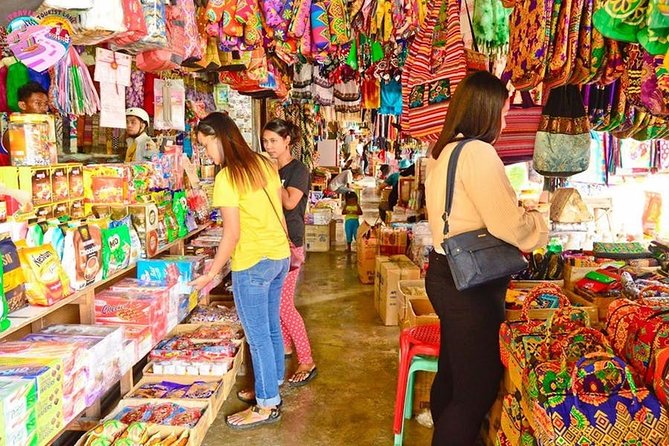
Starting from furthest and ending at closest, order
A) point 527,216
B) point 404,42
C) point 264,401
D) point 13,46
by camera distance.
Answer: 1. point 404,42
2. point 264,401
3. point 13,46
4. point 527,216

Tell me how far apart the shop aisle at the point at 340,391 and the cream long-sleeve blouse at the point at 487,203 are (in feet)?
4.95

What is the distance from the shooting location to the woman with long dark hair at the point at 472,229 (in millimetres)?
2049

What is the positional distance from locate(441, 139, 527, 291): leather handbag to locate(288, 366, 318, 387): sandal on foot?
1981 millimetres

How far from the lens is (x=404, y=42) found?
5508 mm

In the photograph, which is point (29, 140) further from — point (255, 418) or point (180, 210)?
point (255, 418)

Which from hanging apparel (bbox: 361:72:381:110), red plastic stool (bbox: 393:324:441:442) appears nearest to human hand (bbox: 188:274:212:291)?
red plastic stool (bbox: 393:324:441:442)

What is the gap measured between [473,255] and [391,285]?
9.63 feet

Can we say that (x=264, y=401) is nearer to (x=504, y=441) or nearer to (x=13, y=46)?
(x=504, y=441)

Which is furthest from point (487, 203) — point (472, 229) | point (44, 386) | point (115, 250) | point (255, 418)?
point (255, 418)

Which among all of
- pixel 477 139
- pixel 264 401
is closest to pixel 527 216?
pixel 477 139

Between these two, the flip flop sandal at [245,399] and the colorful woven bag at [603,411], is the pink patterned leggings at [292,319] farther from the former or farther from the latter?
the colorful woven bag at [603,411]

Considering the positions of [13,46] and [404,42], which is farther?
[404,42]

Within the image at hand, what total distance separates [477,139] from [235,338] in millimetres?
2298

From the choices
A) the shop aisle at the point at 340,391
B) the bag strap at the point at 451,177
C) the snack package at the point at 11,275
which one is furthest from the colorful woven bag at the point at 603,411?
the snack package at the point at 11,275
